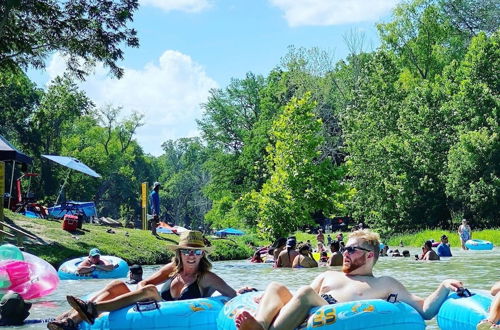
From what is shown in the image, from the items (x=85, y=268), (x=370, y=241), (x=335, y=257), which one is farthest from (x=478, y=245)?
(x=370, y=241)

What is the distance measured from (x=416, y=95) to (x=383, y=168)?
4454 millimetres

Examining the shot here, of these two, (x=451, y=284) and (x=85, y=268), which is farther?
(x=85, y=268)

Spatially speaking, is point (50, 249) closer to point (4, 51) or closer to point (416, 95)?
point (4, 51)

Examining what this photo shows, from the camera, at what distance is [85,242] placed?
76.2 ft

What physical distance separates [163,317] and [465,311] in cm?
299

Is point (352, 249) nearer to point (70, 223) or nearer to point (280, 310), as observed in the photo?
point (280, 310)

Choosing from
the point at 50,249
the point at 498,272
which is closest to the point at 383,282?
the point at 498,272

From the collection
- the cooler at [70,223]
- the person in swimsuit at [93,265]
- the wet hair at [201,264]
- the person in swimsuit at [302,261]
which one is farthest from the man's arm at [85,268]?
the wet hair at [201,264]

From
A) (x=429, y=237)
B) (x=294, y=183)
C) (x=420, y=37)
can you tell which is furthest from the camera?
(x=420, y=37)

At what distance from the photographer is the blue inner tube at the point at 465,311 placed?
768 centimetres

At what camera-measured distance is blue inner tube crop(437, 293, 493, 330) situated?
25.2 feet

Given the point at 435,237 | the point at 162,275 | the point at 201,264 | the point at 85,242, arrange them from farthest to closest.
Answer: the point at 435,237 → the point at 85,242 → the point at 162,275 → the point at 201,264

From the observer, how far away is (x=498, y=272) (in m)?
18.2

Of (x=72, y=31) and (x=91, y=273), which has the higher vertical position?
(x=72, y=31)
